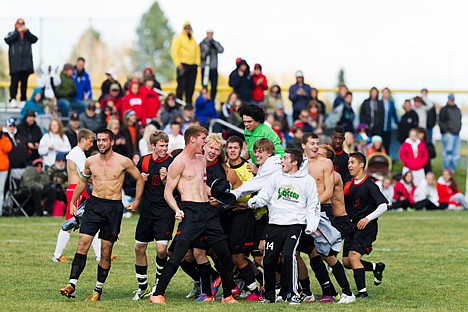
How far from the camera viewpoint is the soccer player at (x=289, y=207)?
1116 cm

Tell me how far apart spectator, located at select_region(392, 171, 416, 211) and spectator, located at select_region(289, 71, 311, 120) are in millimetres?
3329

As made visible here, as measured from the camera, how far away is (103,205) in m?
11.6

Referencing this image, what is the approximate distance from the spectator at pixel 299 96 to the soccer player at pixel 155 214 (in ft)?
49.5

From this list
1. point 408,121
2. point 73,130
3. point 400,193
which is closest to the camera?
point 73,130

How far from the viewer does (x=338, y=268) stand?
456 inches

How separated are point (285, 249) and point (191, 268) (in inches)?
55.0

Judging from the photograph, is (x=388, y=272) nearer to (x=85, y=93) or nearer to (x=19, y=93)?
(x=85, y=93)

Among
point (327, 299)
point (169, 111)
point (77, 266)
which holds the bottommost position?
point (327, 299)

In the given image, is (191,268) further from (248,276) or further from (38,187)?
(38,187)

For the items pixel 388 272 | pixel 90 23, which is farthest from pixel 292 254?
pixel 90 23

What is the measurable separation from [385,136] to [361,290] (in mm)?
16384

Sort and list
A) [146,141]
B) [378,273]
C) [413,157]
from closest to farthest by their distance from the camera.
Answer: [378,273] < [146,141] < [413,157]

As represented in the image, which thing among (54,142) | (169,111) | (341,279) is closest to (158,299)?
(341,279)

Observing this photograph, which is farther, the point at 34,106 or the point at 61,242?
the point at 34,106
